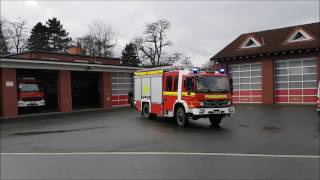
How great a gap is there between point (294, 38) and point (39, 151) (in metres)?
26.5

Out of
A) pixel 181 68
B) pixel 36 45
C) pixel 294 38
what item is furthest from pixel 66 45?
pixel 181 68

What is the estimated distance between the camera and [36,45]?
6588 cm

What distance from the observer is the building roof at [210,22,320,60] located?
29547 millimetres

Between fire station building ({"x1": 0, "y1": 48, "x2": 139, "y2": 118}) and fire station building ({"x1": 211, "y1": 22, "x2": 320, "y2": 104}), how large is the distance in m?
10.7

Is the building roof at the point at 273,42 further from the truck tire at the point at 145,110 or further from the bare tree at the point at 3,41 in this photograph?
the bare tree at the point at 3,41

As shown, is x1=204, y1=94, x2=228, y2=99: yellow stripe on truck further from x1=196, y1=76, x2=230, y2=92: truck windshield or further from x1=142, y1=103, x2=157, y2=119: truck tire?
x1=142, y1=103, x2=157, y2=119: truck tire

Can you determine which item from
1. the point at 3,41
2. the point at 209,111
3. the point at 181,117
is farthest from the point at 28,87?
the point at 3,41

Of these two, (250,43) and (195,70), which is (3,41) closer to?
(250,43)

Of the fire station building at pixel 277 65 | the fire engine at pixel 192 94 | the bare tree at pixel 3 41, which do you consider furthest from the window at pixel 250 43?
the bare tree at pixel 3 41

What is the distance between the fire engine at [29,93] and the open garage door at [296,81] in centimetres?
2086

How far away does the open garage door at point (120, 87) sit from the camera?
112ft

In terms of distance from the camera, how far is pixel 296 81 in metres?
29.6

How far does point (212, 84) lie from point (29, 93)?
17.8 m

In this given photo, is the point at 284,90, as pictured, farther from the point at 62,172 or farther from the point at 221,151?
the point at 62,172
